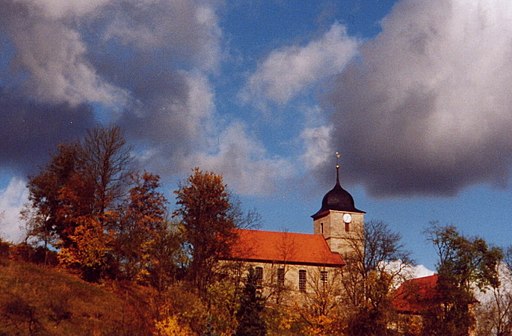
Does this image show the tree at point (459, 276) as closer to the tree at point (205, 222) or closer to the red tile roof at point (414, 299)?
the red tile roof at point (414, 299)

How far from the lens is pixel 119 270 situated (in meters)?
51.2

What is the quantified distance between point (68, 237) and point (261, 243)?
1017 inches

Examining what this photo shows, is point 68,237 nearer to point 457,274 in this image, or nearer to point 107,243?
point 107,243

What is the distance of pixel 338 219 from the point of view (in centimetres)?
7456

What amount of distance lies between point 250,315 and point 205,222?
40.6 feet

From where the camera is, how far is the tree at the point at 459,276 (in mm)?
49406

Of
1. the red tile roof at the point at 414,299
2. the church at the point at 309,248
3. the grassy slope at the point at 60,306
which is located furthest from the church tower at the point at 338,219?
the grassy slope at the point at 60,306

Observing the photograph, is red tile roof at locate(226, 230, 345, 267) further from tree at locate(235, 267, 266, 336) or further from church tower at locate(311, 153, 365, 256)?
tree at locate(235, 267, 266, 336)

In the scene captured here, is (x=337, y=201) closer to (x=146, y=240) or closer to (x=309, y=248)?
(x=309, y=248)

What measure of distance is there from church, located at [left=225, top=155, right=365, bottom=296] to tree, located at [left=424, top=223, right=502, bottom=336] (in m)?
15.0

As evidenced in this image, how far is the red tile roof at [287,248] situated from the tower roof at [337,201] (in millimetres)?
4486

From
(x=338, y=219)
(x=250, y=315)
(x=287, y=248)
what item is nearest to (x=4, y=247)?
(x=250, y=315)

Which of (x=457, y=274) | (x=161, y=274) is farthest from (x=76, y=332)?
(x=457, y=274)

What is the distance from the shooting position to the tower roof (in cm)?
7506
